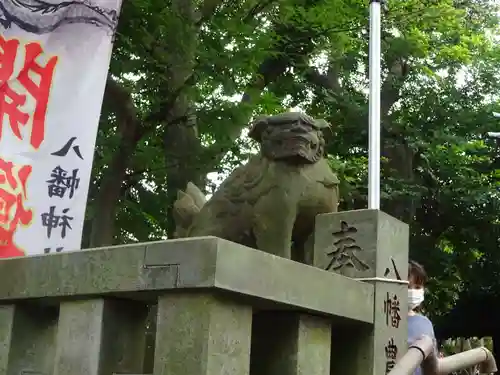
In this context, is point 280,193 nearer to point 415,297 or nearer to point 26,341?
point 415,297

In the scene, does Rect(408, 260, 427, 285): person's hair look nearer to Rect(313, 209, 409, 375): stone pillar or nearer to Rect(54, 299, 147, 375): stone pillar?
Rect(313, 209, 409, 375): stone pillar

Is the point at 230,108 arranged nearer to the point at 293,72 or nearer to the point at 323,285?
the point at 293,72

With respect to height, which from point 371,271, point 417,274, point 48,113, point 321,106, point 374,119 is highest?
point 321,106

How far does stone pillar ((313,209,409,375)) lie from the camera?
2215mm

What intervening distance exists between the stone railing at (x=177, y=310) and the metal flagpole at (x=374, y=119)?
1.47m

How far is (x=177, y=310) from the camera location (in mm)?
1675

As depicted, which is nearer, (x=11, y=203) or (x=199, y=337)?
(x=199, y=337)

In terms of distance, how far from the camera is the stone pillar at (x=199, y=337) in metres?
1.61

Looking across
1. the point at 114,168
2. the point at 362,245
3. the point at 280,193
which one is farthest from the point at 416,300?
the point at 114,168

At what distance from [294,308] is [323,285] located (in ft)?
0.46

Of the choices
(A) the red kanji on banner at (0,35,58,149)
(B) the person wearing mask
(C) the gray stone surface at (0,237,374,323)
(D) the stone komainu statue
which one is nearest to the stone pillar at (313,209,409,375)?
(C) the gray stone surface at (0,237,374,323)

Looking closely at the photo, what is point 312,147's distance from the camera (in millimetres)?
4160

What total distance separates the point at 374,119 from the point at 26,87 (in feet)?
8.69

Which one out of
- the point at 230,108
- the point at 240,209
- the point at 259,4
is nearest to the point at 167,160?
the point at 230,108
